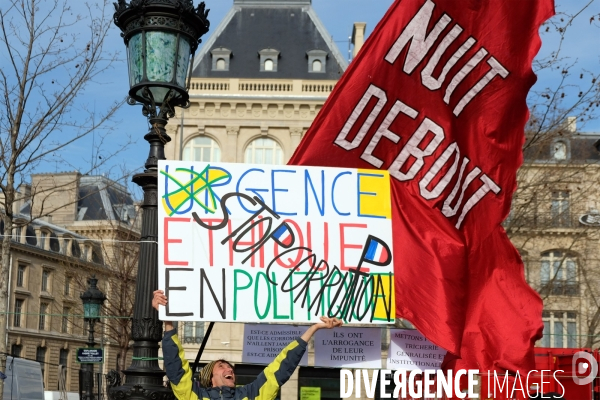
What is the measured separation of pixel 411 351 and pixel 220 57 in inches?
1323

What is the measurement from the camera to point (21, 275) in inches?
2296

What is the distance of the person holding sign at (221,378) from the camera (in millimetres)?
4652

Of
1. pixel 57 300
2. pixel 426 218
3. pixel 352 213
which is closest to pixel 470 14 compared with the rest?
pixel 426 218

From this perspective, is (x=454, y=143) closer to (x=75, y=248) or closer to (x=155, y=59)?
(x=155, y=59)

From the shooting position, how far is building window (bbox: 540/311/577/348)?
30.0 metres

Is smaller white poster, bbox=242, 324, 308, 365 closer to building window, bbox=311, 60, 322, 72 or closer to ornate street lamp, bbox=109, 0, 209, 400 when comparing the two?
ornate street lamp, bbox=109, 0, 209, 400

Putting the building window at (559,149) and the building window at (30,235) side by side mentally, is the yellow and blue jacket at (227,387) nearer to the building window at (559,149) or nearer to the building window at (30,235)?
the building window at (559,149)

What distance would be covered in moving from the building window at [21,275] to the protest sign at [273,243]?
5485 centimetres

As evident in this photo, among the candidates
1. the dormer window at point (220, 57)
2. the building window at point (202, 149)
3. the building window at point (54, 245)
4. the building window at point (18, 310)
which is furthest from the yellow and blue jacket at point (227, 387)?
the building window at point (54, 245)

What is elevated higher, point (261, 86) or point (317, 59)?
point (317, 59)

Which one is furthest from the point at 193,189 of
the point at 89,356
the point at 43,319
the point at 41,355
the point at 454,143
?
the point at 43,319

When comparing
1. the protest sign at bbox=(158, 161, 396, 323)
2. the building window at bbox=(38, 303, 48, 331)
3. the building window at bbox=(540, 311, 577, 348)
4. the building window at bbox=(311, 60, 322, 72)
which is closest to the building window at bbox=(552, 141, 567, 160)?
the building window at bbox=(540, 311, 577, 348)

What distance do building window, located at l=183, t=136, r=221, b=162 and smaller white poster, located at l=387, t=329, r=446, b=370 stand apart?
28.1 meters

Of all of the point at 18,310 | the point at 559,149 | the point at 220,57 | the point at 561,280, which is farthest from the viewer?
the point at 18,310
